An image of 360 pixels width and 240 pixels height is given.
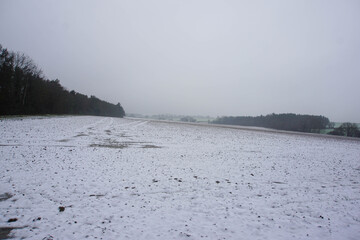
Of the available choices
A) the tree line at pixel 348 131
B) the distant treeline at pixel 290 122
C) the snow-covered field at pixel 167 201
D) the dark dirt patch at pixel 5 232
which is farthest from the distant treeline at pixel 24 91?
the tree line at pixel 348 131

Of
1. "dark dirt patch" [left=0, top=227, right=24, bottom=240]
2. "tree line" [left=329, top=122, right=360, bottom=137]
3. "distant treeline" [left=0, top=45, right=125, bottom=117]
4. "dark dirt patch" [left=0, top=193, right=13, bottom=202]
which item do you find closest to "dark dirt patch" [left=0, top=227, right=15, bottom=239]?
"dark dirt patch" [left=0, top=227, right=24, bottom=240]

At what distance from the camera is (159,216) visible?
5676 millimetres

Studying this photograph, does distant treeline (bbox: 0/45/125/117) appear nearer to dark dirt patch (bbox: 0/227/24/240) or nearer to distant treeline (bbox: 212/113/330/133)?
dark dirt patch (bbox: 0/227/24/240)

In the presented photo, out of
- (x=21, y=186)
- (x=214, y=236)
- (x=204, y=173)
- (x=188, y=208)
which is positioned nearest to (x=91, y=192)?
(x=21, y=186)

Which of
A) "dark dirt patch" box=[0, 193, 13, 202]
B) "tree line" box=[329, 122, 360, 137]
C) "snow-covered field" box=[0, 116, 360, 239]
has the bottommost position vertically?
"dark dirt patch" box=[0, 193, 13, 202]

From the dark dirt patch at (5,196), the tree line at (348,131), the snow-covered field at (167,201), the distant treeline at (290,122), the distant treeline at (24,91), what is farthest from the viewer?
the distant treeline at (290,122)

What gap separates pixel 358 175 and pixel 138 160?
1473 cm

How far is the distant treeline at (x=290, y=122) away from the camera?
96.5 meters

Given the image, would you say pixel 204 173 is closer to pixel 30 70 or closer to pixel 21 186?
pixel 21 186

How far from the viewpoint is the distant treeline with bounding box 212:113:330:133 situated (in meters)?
96.5

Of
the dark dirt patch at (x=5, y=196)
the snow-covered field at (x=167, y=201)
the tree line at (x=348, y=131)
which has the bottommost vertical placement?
the dark dirt patch at (x=5, y=196)

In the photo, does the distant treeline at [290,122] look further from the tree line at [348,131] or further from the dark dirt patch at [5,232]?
the dark dirt patch at [5,232]

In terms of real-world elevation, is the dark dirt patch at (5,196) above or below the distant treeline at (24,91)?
below

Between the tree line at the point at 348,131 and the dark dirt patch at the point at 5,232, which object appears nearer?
the dark dirt patch at the point at 5,232
